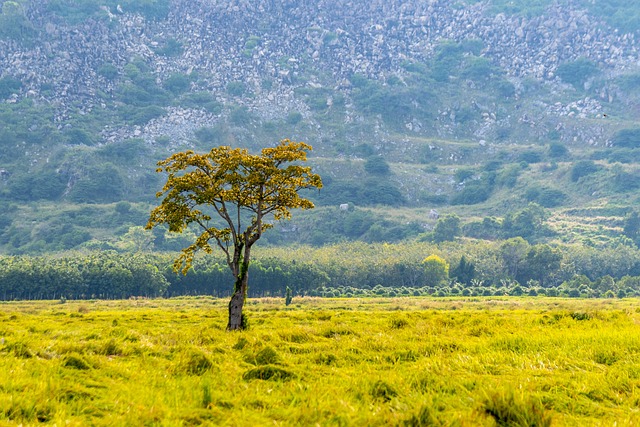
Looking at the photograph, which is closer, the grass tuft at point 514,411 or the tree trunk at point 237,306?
the grass tuft at point 514,411

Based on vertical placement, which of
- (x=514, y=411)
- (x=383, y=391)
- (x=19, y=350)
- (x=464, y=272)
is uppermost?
(x=19, y=350)

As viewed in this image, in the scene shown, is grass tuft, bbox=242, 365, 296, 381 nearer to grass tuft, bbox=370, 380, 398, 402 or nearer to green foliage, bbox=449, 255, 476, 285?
grass tuft, bbox=370, 380, 398, 402

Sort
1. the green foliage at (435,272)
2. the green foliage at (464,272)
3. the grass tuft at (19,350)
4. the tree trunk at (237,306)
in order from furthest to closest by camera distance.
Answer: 1. the green foliage at (464,272)
2. the green foliage at (435,272)
3. the tree trunk at (237,306)
4. the grass tuft at (19,350)

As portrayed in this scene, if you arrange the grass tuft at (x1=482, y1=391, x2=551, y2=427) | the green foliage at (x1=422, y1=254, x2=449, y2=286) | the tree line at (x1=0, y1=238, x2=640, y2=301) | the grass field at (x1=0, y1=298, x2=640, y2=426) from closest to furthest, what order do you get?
1. the grass tuft at (x1=482, y1=391, x2=551, y2=427)
2. the grass field at (x1=0, y1=298, x2=640, y2=426)
3. the tree line at (x1=0, y1=238, x2=640, y2=301)
4. the green foliage at (x1=422, y1=254, x2=449, y2=286)

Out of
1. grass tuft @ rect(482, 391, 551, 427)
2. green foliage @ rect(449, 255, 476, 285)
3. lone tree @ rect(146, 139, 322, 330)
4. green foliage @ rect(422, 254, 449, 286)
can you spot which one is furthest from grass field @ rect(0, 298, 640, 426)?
green foliage @ rect(449, 255, 476, 285)

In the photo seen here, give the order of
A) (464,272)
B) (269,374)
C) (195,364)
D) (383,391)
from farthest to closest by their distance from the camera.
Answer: (464,272) → (195,364) → (269,374) → (383,391)

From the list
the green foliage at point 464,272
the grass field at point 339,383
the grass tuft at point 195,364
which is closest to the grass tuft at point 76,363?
the grass field at point 339,383

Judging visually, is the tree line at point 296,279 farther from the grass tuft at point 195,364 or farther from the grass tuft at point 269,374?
the grass tuft at point 269,374

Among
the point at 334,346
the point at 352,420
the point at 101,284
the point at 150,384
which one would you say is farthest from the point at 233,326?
the point at 101,284

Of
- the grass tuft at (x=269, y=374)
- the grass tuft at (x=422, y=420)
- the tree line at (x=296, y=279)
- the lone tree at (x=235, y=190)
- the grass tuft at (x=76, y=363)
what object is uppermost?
the lone tree at (x=235, y=190)

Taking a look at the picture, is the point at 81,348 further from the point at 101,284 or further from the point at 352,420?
the point at 101,284

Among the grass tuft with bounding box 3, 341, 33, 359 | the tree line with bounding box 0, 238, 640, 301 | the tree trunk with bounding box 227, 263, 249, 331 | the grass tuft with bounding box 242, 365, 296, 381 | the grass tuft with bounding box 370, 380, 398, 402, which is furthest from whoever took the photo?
the tree line with bounding box 0, 238, 640, 301

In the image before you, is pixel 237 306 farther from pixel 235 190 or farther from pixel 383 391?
pixel 383 391

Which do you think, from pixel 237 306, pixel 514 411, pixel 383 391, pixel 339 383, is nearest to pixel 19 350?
pixel 339 383
